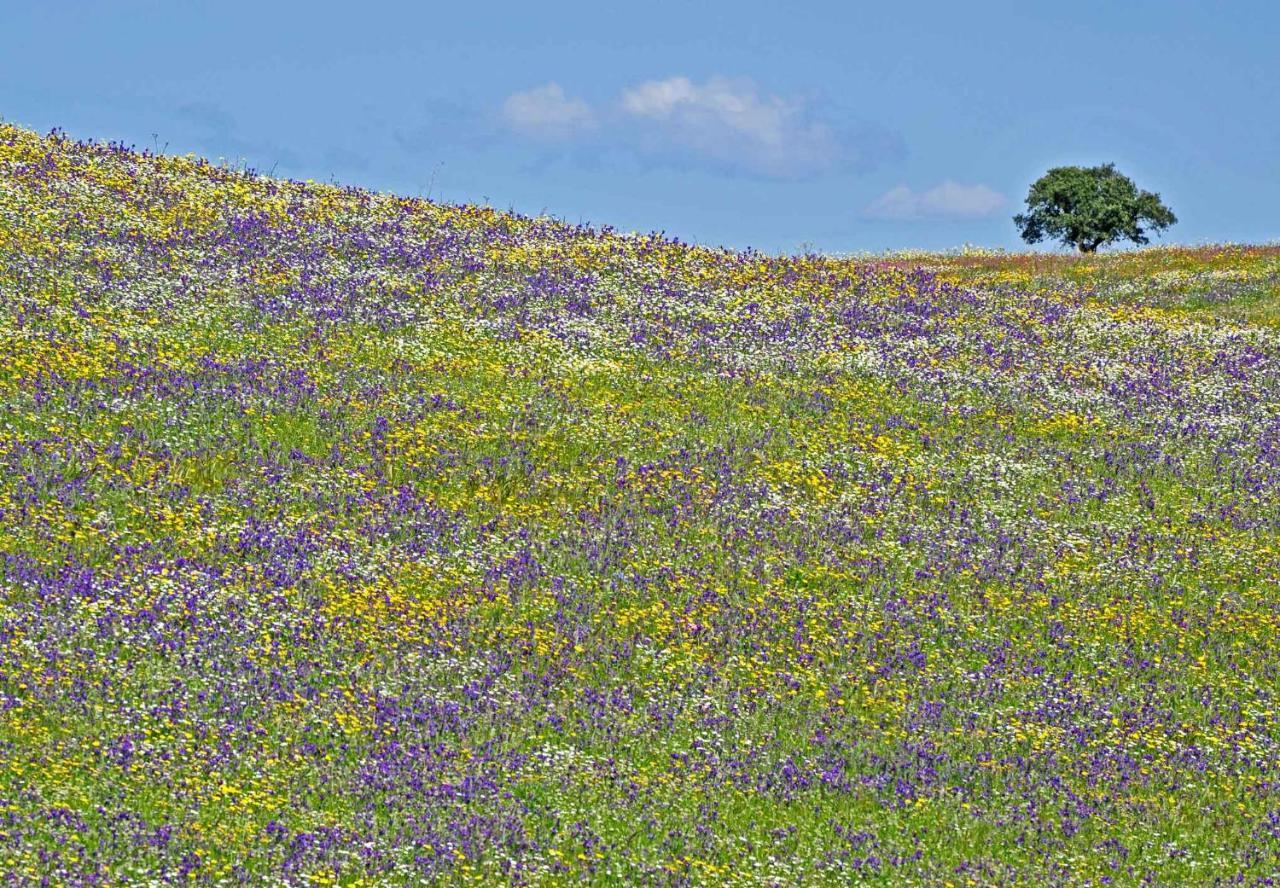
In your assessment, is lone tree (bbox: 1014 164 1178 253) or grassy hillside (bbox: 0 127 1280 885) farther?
lone tree (bbox: 1014 164 1178 253)

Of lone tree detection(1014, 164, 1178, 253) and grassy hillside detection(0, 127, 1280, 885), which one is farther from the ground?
lone tree detection(1014, 164, 1178, 253)

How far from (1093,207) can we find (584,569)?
212 ft

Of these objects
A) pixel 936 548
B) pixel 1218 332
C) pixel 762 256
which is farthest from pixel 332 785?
pixel 1218 332

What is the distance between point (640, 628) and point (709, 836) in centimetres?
466

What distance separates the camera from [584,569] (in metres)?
17.9

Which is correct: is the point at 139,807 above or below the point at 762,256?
below

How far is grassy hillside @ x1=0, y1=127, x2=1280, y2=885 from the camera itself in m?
12.2

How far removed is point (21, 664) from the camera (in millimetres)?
12953

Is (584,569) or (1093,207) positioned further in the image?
(1093,207)

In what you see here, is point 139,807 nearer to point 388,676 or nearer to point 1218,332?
point 388,676

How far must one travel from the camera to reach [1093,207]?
Result: 254ft

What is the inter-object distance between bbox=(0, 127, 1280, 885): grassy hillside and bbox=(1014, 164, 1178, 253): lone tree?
46842 millimetres

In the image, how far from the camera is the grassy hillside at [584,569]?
12.2m

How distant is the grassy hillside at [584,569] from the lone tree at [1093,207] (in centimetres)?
4684
